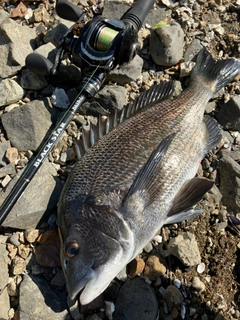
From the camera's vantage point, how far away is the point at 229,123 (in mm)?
3764

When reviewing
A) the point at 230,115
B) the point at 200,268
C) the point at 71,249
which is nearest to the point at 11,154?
the point at 71,249

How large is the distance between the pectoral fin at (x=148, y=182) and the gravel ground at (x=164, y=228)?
0.61 metres

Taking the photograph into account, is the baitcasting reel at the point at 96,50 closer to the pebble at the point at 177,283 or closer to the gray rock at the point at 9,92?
the gray rock at the point at 9,92

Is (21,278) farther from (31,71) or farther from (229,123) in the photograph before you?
(229,123)

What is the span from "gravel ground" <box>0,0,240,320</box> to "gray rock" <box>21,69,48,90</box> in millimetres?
10

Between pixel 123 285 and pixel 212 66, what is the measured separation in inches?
90.1

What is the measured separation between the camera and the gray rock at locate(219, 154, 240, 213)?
11.3 feet

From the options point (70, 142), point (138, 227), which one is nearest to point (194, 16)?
point (70, 142)

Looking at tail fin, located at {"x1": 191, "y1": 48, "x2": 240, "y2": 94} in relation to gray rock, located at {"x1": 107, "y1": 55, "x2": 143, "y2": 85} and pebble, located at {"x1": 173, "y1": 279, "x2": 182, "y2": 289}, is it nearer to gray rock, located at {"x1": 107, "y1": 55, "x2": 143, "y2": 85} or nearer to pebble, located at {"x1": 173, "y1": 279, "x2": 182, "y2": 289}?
gray rock, located at {"x1": 107, "y1": 55, "x2": 143, "y2": 85}

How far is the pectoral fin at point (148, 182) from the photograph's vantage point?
8.85 ft

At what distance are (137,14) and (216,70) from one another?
96 centimetres

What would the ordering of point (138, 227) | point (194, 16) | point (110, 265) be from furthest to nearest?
point (194, 16)
point (138, 227)
point (110, 265)

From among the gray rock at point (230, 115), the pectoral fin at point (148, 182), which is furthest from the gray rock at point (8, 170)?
the gray rock at point (230, 115)

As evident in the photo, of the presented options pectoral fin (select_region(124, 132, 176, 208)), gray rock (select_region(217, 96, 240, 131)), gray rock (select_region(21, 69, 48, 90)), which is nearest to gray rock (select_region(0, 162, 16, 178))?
gray rock (select_region(21, 69, 48, 90))
